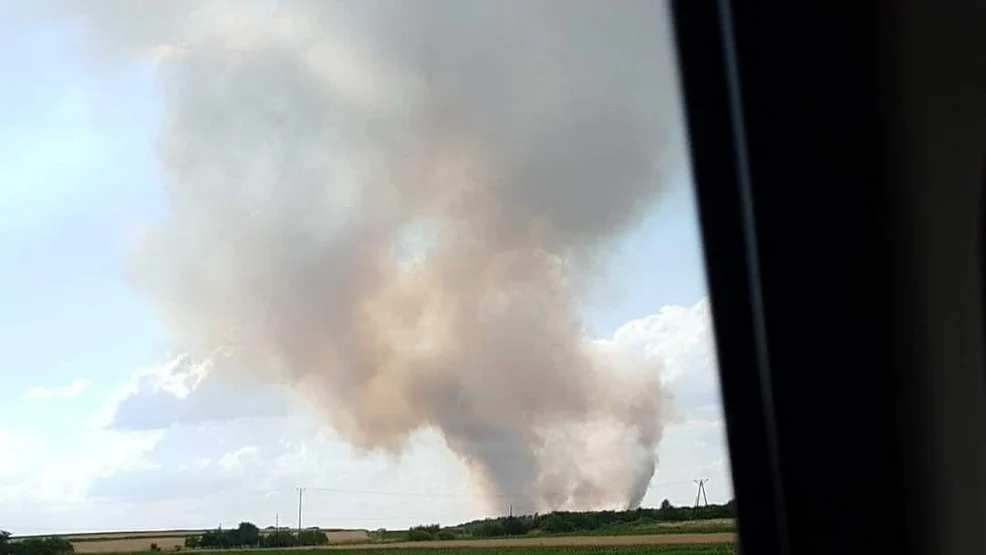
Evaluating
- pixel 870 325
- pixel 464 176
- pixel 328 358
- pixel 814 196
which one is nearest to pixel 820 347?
pixel 870 325

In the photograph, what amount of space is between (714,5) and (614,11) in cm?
36

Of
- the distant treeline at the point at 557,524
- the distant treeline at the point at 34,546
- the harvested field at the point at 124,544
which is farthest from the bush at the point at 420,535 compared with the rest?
the distant treeline at the point at 34,546

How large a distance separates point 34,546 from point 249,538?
1.18 ft

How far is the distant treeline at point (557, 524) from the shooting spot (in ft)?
5.73

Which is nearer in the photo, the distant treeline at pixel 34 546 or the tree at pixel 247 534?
the distant treeline at pixel 34 546

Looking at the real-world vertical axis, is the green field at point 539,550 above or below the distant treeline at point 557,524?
below

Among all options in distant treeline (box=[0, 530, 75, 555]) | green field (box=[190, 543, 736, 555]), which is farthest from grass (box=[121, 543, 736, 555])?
distant treeline (box=[0, 530, 75, 555])

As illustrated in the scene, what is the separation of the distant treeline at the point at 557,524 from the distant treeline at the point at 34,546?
608 millimetres

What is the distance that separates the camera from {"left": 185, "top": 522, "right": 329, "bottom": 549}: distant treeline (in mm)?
1789

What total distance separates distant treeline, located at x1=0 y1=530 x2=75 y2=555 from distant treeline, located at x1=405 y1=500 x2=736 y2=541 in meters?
0.61

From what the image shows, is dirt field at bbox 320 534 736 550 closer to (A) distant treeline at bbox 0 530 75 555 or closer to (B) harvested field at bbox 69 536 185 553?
(B) harvested field at bbox 69 536 185 553

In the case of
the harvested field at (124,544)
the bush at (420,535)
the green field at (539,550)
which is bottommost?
the green field at (539,550)

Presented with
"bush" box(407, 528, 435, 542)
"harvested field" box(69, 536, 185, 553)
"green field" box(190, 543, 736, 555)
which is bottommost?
"green field" box(190, 543, 736, 555)

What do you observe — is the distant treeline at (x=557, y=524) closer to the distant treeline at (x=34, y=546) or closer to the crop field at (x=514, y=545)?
the crop field at (x=514, y=545)
